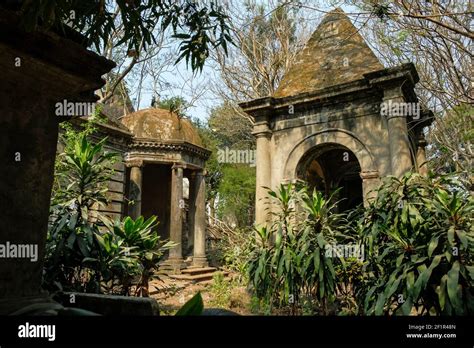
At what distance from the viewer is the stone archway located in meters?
7.38

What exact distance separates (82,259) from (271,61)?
54.1ft

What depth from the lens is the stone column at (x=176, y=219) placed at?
14.9 m

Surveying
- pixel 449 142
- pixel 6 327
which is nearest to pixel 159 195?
pixel 449 142

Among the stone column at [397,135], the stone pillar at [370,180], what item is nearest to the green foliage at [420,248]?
the stone column at [397,135]

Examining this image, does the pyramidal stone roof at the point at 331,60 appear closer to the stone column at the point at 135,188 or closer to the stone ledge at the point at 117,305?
the stone ledge at the point at 117,305

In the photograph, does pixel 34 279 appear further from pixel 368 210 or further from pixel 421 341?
pixel 368 210

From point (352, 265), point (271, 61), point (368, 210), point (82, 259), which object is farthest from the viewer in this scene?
point (271, 61)

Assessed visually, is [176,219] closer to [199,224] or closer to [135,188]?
[199,224]

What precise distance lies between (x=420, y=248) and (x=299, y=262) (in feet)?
5.98

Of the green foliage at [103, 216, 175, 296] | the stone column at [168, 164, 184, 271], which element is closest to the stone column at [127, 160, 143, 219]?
the stone column at [168, 164, 184, 271]

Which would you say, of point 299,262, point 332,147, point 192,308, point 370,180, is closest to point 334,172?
point 332,147

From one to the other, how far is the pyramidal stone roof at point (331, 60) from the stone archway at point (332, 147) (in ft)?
4.17

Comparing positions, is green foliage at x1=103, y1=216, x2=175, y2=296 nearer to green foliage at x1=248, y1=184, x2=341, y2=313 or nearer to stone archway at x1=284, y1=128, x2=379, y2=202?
green foliage at x1=248, y1=184, x2=341, y2=313

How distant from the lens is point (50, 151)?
2.49m
